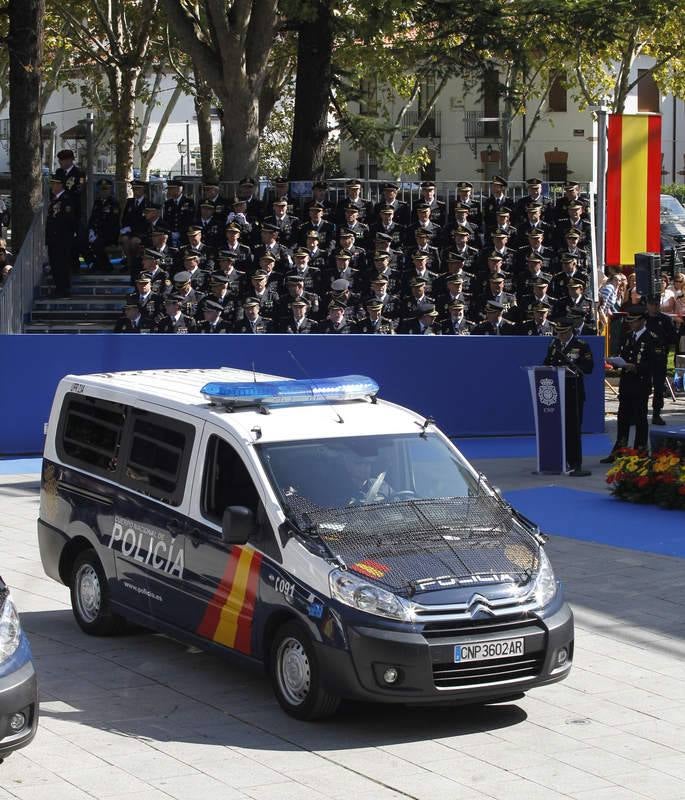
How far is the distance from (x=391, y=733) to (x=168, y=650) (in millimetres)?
2452

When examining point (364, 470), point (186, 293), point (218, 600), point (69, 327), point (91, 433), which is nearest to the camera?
point (218, 600)

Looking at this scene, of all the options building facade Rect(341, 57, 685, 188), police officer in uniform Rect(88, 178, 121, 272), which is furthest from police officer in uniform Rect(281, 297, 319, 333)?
building facade Rect(341, 57, 685, 188)

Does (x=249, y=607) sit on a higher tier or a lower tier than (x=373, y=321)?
lower

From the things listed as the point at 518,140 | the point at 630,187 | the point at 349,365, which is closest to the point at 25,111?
the point at 349,365

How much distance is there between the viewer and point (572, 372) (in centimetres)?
1725

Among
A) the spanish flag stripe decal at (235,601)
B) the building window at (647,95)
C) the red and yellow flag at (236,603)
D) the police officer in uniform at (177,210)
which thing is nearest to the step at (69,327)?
the police officer in uniform at (177,210)

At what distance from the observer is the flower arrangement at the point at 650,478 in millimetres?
15102

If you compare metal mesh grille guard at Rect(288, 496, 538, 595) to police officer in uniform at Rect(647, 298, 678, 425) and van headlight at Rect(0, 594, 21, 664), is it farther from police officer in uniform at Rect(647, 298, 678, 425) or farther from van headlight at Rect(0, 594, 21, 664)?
police officer in uniform at Rect(647, 298, 678, 425)

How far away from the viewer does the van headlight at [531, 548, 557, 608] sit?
8023mm

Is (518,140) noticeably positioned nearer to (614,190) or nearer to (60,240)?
(614,190)

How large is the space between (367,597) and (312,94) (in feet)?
62.3

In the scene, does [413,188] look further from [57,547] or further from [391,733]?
[391,733]

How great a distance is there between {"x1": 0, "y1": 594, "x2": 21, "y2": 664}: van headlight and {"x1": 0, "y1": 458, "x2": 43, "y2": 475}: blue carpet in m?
11.2

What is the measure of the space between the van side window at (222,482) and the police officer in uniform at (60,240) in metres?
14.0
